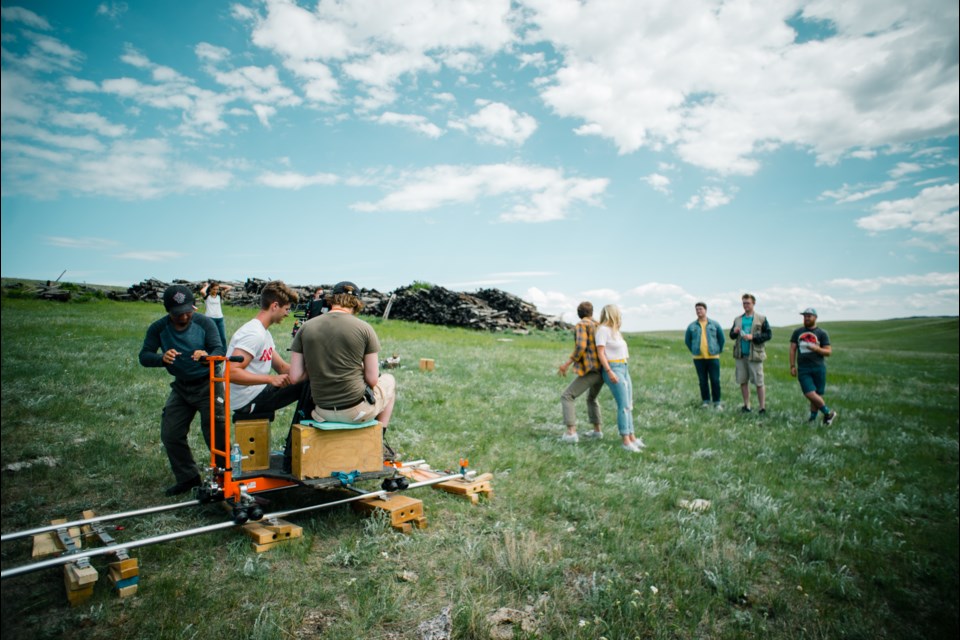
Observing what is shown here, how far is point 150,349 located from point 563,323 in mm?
46112

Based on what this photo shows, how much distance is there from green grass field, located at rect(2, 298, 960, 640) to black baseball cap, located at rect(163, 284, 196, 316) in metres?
2.37

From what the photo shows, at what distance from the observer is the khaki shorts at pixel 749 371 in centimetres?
1413

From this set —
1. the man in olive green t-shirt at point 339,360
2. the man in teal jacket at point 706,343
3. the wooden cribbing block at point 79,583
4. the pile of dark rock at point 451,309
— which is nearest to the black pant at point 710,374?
the man in teal jacket at point 706,343

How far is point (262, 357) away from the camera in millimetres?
6375

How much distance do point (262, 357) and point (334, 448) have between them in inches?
58.4

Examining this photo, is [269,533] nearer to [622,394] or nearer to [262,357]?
[262,357]

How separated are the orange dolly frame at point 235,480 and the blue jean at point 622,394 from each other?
17.0ft

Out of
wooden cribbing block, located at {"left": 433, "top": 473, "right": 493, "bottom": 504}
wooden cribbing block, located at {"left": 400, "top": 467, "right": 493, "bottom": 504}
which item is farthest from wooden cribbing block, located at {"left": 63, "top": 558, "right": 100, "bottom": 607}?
wooden cribbing block, located at {"left": 433, "top": 473, "right": 493, "bottom": 504}

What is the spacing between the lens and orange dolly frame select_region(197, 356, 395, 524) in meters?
5.27

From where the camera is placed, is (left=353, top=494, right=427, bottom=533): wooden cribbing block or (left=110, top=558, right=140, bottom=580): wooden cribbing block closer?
(left=110, top=558, right=140, bottom=580): wooden cribbing block

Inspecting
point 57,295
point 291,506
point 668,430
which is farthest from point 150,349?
point 57,295

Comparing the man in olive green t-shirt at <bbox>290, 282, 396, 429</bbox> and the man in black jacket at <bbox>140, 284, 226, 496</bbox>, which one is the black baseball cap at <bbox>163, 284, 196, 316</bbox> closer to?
the man in black jacket at <bbox>140, 284, 226, 496</bbox>

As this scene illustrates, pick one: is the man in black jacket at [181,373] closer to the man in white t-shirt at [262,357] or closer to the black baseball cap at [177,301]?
the black baseball cap at [177,301]

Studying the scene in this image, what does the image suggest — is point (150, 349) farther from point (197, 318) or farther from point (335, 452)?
point (335, 452)
